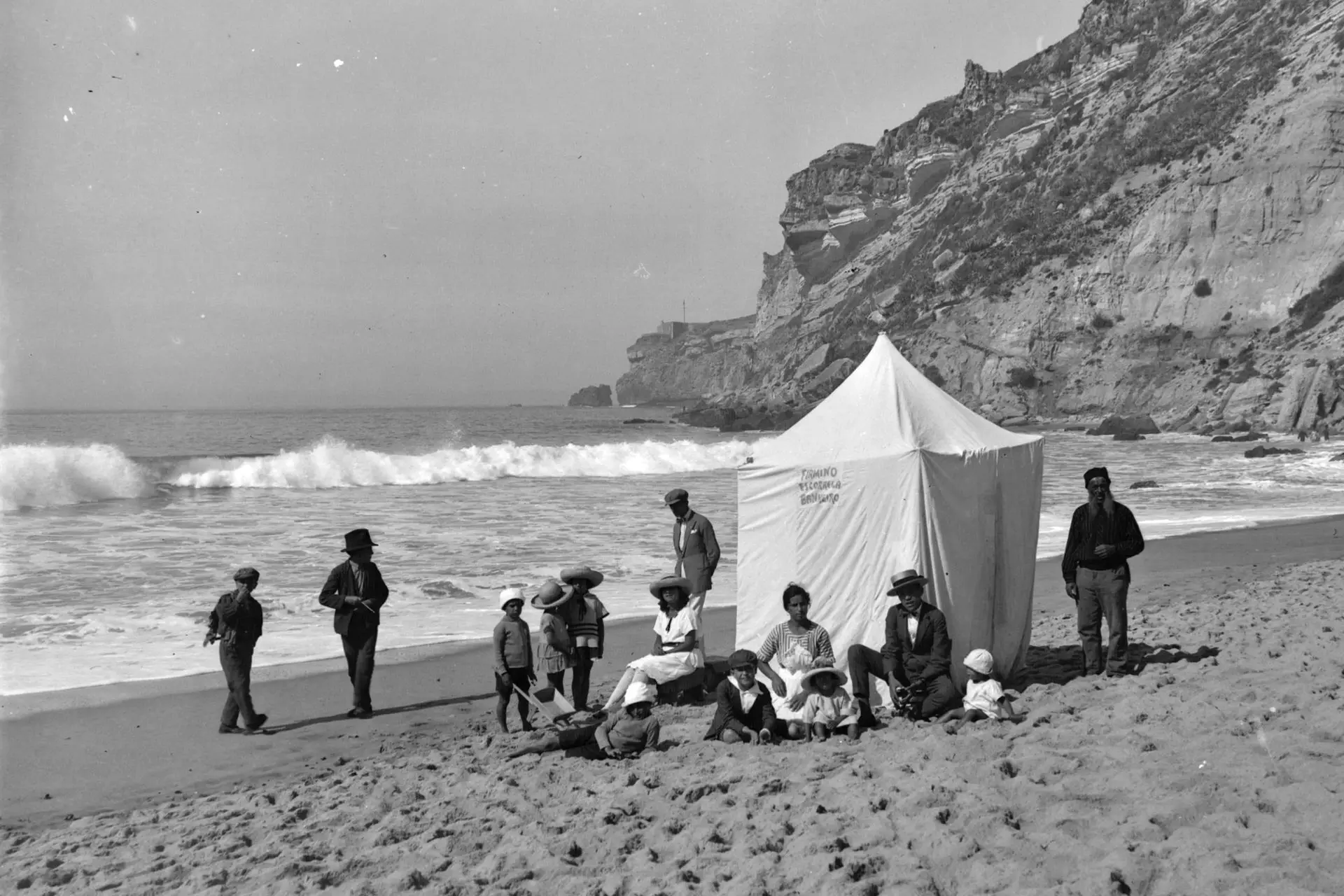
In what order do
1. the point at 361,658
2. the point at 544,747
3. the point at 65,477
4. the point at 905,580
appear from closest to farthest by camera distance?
the point at 544,747 → the point at 905,580 → the point at 361,658 → the point at 65,477

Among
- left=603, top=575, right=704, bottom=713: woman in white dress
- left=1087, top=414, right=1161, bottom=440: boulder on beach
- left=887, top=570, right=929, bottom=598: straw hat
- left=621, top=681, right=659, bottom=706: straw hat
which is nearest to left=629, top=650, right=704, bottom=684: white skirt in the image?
left=603, top=575, right=704, bottom=713: woman in white dress

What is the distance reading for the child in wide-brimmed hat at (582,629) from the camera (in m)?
7.63

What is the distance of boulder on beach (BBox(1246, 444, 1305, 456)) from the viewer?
110 ft

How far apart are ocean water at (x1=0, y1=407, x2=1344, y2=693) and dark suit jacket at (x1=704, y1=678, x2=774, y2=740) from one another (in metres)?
4.88

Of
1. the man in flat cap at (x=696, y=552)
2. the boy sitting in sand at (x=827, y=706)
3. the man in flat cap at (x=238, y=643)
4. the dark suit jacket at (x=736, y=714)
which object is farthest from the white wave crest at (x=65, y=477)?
the boy sitting in sand at (x=827, y=706)

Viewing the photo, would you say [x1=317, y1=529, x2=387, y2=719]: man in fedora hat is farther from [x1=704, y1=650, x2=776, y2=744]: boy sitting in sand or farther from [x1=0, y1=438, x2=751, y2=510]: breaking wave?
[x1=0, y1=438, x2=751, y2=510]: breaking wave

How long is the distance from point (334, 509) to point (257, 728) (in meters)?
16.5

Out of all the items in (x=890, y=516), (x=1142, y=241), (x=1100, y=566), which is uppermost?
(x=1142, y=241)

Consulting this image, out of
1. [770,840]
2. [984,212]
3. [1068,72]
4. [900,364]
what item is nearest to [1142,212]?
[984,212]

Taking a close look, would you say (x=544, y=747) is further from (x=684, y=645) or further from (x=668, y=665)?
(x=684, y=645)

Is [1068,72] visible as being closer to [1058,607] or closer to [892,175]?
[892,175]

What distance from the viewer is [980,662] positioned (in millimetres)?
6535

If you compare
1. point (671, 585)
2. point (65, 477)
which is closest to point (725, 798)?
point (671, 585)

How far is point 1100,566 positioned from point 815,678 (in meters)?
2.31
